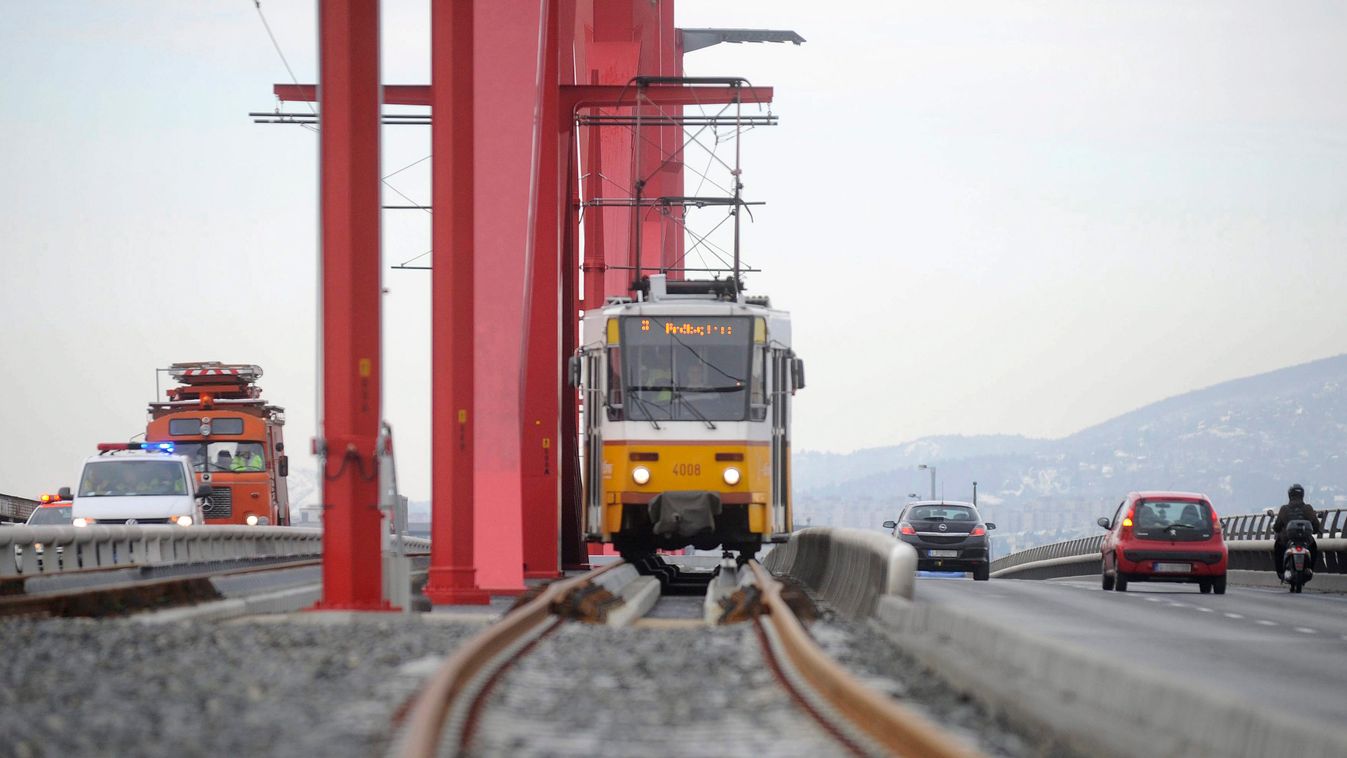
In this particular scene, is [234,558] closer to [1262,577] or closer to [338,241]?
[1262,577]

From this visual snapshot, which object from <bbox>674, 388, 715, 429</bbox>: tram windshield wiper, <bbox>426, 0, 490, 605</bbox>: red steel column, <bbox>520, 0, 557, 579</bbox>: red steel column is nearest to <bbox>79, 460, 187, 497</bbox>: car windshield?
<bbox>520, 0, 557, 579</bbox>: red steel column

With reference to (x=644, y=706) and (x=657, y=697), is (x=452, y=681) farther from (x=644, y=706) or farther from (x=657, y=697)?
(x=657, y=697)

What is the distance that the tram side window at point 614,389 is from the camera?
2474cm

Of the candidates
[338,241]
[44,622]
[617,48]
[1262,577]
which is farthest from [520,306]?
[617,48]

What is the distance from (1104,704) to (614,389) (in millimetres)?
16558

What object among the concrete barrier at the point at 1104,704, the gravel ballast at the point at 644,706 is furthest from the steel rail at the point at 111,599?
the concrete barrier at the point at 1104,704

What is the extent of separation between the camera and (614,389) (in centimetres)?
2483

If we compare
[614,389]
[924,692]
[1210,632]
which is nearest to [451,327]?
[614,389]

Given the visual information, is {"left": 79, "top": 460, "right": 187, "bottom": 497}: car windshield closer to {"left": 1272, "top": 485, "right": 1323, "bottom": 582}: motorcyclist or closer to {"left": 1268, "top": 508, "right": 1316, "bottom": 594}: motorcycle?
{"left": 1272, "top": 485, "right": 1323, "bottom": 582}: motorcyclist

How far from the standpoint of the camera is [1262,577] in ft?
120

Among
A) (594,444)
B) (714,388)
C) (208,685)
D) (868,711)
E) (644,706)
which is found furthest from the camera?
(594,444)

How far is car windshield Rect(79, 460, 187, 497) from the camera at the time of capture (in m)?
35.2

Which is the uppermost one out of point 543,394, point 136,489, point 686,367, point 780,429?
point 686,367

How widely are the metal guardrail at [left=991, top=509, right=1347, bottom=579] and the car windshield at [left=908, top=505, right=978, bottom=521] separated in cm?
485
